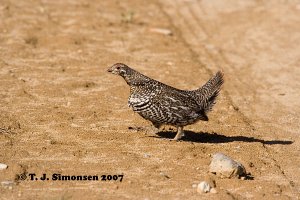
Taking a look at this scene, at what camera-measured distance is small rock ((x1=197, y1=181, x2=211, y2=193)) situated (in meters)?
8.77

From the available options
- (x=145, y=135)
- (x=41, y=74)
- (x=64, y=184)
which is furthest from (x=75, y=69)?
(x=64, y=184)

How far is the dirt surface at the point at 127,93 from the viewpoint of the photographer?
920 centimetres

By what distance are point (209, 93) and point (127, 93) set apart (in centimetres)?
244

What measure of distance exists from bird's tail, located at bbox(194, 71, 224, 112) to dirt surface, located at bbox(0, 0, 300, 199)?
1.78 ft

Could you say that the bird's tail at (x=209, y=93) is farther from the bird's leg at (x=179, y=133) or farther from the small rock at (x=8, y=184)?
the small rock at (x=8, y=184)

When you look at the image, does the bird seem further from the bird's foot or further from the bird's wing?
the bird's foot

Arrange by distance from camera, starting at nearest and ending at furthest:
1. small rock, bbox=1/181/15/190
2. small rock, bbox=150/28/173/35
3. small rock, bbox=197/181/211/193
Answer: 1. small rock, bbox=1/181/15/190
2. small rock, bbox=197/181/211/193
3. small rock, bbox=150/28/173/35

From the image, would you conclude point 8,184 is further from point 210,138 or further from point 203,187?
point 210,138

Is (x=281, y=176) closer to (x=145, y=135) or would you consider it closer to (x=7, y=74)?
(x=145, y=135)

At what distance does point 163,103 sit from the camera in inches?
405

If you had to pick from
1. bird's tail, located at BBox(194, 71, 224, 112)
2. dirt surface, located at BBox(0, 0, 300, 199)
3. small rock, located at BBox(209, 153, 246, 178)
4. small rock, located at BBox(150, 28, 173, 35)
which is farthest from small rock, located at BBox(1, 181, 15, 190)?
small rock, located at BBox(150, 28, 173, 35)

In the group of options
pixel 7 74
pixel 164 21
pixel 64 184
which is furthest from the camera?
pixel 164 21

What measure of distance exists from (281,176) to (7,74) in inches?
238

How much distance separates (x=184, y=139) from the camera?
10828 millimetres
